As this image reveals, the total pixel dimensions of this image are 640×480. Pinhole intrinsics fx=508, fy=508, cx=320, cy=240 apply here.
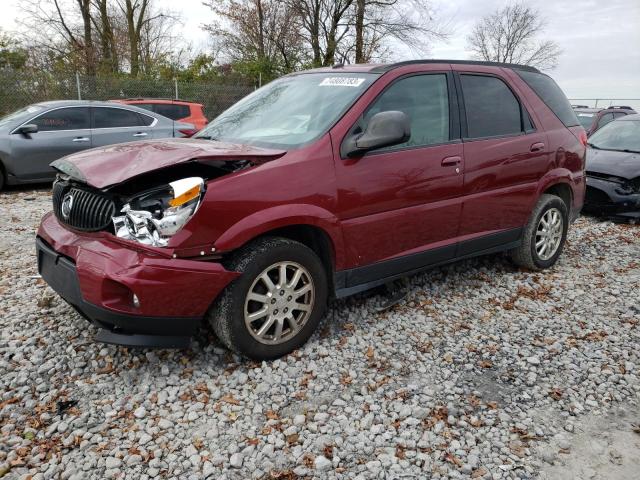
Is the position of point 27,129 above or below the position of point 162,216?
above

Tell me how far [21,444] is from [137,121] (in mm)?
7791

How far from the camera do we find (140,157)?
297 centimetres

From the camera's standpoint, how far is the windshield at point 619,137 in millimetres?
8023

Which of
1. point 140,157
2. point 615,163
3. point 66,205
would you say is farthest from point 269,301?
point 615,163

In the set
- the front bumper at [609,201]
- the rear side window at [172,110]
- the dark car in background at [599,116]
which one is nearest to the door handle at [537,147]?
the front bumper at [609,201]

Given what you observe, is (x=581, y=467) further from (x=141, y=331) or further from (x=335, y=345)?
(x=141, y=331)

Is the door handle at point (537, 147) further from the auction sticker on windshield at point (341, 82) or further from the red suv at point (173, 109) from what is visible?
the red suv at point (173, 109)

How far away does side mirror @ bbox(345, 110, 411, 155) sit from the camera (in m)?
3.16

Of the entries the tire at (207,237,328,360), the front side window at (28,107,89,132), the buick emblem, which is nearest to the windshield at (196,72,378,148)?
the tire at (207,237,328,360)

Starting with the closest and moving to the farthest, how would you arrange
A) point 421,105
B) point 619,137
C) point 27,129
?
point 421,105, point 27,129, point 619,137

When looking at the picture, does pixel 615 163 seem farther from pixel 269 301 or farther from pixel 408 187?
pixel 269 301

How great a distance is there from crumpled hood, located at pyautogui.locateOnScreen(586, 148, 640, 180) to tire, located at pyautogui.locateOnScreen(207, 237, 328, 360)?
233 inches

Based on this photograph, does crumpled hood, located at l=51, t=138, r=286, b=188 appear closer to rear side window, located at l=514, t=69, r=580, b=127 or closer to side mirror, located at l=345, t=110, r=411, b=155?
side mirror, located at l=345, t=110, r=411, b=155

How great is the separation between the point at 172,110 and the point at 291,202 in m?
9.66
